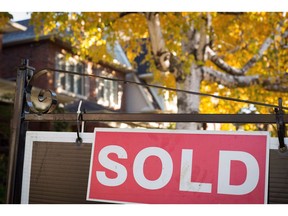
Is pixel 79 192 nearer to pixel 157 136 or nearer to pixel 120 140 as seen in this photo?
pixel 120 140

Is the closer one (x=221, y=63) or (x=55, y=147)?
(x=55, y=147)

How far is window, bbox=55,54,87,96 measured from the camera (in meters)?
16.5

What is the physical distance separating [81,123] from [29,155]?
0.32 m

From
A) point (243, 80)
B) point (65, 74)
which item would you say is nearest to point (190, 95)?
point (243, 80)

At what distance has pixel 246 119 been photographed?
1.66 meters

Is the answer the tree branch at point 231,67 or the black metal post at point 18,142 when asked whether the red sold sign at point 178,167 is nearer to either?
the black metal post at point 18,142

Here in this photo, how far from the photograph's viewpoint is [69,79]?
677 inches

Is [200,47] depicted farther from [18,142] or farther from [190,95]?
[18,142]

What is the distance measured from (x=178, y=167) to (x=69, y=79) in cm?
1594

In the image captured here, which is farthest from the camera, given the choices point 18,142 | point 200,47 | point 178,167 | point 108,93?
point 108,93

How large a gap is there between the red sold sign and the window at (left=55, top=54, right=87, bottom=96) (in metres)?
14.7

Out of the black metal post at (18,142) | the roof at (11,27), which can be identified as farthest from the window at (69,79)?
the black metal post at (18,142)
